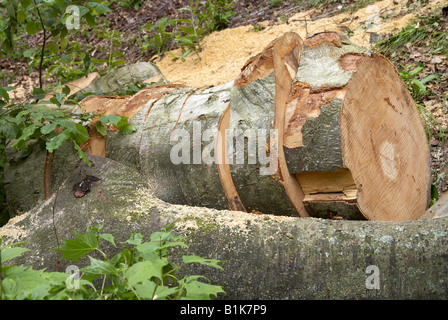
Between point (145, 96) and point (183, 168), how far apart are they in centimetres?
68

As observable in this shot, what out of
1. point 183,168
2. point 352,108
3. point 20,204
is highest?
point 352,108

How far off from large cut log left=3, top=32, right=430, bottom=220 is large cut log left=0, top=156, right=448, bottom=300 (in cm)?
28

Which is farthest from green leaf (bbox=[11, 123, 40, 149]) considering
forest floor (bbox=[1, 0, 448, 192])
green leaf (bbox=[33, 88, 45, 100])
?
forest floor (bbox=[1, 0, 448, 192])

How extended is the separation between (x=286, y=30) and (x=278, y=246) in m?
3.85

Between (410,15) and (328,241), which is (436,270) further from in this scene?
(410,15)

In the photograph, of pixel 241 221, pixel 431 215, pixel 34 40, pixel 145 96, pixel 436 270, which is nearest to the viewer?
pixel 436 270

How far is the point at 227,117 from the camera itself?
2.21m

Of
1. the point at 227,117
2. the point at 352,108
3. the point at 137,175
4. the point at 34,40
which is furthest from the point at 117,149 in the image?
the point at 34,40

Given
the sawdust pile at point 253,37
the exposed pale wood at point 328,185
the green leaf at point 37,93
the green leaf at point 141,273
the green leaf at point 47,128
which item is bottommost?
the exposed pale wood at point 328,185

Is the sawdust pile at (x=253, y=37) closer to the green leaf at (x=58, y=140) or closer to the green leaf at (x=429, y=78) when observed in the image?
the green leaf at (x=429, y=78)

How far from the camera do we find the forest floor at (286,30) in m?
3.46

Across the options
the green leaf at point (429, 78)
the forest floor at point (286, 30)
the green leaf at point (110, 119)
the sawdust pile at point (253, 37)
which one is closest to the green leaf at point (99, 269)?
the green leaf at point (110, 119)

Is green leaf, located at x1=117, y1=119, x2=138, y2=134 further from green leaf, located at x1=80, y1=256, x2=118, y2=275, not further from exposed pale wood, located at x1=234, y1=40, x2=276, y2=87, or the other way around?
green leaf, located at x1=80, y1=256, x2=118, y2=275

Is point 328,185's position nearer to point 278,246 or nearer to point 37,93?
point 278,246
